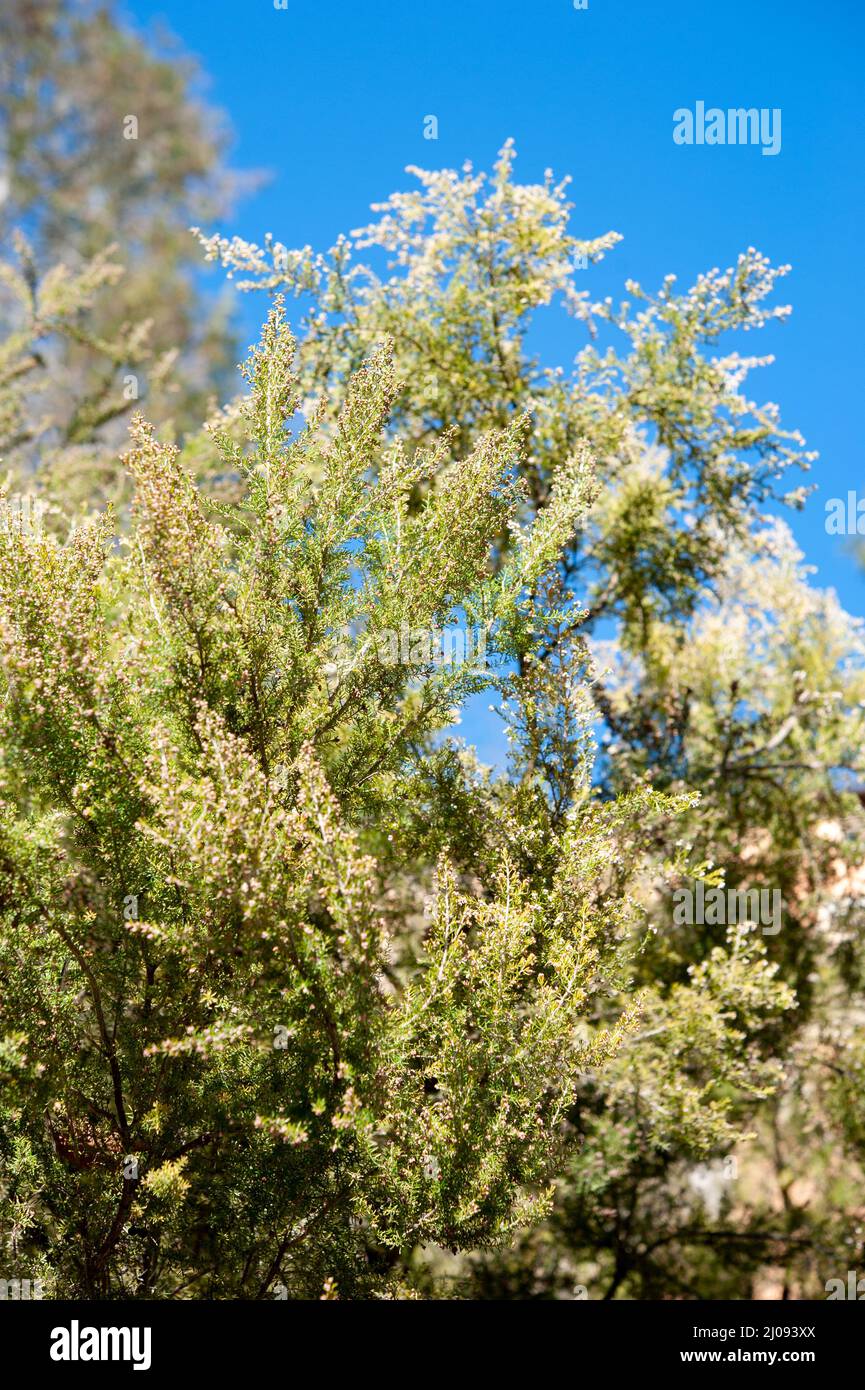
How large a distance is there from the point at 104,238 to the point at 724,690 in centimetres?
1765

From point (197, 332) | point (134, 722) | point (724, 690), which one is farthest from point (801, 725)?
point (197, 332)

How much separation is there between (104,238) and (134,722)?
833 inches

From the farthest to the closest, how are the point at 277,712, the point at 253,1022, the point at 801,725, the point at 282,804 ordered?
1. the point at 801,725
2. the point at 277,712
3. the point at 282,804
4. the point at 253,1022

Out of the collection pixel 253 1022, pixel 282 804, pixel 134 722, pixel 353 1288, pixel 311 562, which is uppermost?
pixel 311 562

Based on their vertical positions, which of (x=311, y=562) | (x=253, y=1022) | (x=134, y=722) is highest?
(x=311, y=562)

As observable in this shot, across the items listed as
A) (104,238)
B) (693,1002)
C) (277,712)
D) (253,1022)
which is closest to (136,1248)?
(253,1022)

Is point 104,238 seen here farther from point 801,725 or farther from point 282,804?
point 282,804

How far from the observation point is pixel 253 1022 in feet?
18.4
